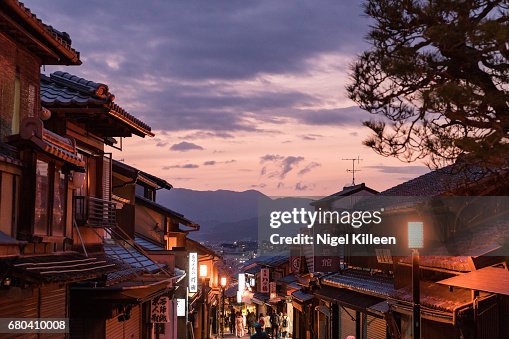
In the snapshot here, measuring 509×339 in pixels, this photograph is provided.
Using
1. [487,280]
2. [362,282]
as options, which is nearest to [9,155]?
[487,280]

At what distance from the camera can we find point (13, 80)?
13391mm

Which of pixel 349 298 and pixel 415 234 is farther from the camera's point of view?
pixel 349 298

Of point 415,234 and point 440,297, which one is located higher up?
point 415,234

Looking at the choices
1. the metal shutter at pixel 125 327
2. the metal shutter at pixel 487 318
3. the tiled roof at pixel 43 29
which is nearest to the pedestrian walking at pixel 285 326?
the metal shutter at pixel 125 327

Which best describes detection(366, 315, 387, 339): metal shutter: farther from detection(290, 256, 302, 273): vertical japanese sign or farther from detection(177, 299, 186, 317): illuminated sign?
detection(290, 256, 302, 273): vertical japanese sign

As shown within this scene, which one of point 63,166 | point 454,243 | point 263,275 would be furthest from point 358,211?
point 263,275

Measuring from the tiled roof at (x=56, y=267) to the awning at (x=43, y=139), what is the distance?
6.98 feet

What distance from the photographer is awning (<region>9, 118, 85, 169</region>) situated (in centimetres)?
1227

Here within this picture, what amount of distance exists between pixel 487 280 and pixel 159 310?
50.4ft

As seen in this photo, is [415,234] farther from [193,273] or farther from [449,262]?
[193,273]

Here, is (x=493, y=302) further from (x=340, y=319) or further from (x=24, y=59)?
(x=340, y=319)

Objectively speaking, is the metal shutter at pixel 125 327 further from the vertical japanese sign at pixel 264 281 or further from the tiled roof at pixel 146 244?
the vertical japanese sign at pixel 264 281

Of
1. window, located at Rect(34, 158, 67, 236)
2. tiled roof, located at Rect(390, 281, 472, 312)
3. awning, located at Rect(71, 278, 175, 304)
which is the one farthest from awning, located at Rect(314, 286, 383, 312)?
window, located at Rect(34, 158, 67, 236)

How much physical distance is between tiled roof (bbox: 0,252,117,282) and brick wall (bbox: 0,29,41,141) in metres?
2.69
